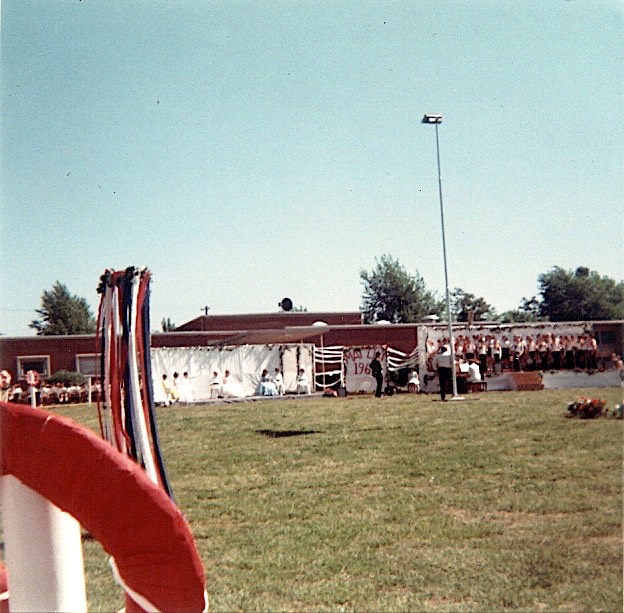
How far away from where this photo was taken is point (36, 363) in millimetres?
32719

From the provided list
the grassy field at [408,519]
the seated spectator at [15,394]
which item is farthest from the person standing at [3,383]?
the seated spectator at [15,394]

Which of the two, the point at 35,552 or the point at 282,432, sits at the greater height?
the point at 35,552

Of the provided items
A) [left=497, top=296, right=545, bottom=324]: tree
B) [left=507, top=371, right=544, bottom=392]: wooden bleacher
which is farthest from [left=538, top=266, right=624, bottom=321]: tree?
[left=507, top=371, right=544, bottom=392]: wooden bleacher

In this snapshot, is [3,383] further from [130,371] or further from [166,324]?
[166,324]

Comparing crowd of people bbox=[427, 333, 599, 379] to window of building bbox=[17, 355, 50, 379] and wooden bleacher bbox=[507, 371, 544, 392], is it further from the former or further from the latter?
window of building bbox=[17, 355, 50, 379]

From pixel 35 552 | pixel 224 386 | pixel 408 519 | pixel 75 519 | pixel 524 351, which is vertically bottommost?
pixel 408 519

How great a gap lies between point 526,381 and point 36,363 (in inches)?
817

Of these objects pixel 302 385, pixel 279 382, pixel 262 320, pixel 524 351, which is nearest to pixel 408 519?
pixel 279 382

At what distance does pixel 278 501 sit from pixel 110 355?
10.5 ft

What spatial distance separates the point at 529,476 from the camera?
777 centimetres

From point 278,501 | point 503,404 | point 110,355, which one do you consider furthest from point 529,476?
point 503,404

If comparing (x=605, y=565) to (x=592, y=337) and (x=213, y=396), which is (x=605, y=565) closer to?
(x=213, y=396)

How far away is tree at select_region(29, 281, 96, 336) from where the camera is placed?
7106cm

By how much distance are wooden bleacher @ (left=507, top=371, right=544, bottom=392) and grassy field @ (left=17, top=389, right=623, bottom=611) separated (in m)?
12.7
